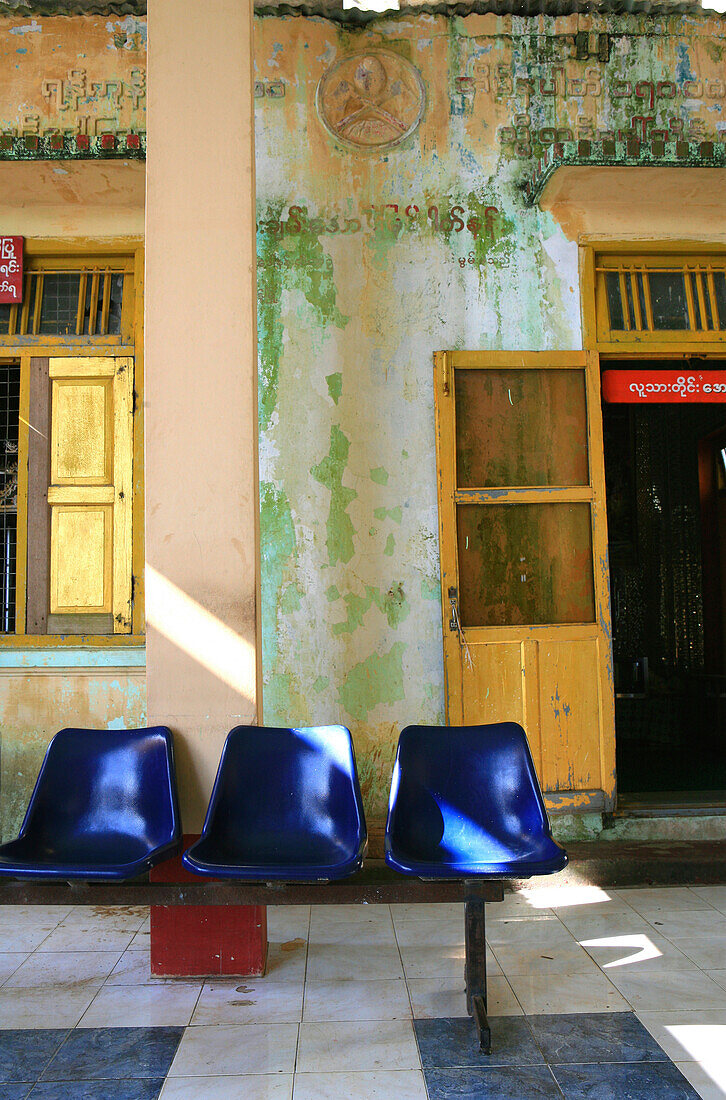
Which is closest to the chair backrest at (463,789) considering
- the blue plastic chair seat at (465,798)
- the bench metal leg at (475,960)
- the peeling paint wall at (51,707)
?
the blue plastic chair seat at (465,798)

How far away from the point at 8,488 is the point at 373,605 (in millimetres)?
2123

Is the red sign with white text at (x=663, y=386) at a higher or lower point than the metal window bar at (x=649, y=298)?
lower

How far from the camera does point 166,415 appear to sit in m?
2.97

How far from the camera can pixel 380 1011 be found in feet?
8.38

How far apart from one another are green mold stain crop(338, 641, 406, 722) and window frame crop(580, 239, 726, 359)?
183 centimetres

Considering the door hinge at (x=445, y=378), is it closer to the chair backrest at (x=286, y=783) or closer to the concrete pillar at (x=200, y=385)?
the concrete pillar at (x=200, y=385)

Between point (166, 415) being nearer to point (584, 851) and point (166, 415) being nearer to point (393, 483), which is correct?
point (393, 483)

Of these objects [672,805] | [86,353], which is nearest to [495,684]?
[672,805]

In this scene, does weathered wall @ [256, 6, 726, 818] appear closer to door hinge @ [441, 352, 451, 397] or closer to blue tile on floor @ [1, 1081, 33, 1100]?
door hinge @ [441, 352, 451, 397]

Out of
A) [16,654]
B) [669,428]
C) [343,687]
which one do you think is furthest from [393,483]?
[669,428]

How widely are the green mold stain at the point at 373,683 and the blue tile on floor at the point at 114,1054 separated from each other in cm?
174

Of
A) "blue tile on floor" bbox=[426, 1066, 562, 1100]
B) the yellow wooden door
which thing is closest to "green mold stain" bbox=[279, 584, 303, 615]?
the yellow wooden door

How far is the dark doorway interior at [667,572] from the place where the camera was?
7.26 m

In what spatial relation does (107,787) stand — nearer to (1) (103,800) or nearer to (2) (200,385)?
(1) (103,800)
